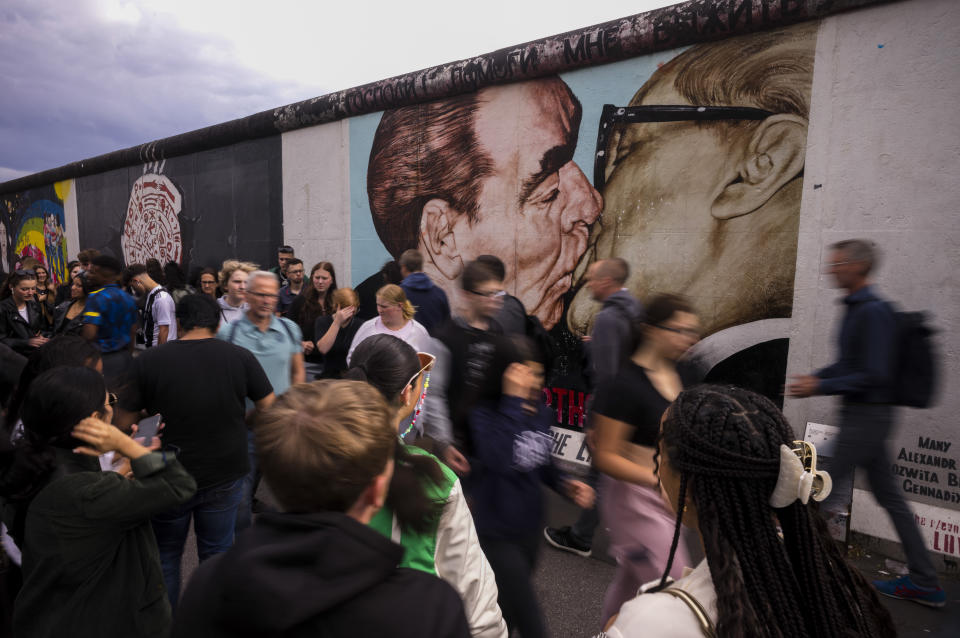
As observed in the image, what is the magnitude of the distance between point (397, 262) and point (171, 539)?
190 inches

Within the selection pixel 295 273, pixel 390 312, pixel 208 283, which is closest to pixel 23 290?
pixel 208 283

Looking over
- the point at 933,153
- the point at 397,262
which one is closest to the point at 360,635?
the point at 933,153

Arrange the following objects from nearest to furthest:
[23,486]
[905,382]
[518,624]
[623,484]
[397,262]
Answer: [23,486] → [518,624] → [623,484] → [905,382] → [397,262]

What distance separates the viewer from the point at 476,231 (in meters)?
6.33

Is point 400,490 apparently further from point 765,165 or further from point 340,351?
point 765,165

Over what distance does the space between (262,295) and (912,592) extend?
154 inches

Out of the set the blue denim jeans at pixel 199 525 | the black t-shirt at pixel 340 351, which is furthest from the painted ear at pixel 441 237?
the blue denim jeans at pixel 199 525

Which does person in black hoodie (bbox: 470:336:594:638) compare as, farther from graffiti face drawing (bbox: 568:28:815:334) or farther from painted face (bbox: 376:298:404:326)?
graffiti face drawing (bbox: 568:28:815:334)

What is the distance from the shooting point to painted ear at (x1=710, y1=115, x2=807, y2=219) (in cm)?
422

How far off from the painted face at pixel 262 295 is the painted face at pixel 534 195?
2.96 meters

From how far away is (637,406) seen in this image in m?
2.39

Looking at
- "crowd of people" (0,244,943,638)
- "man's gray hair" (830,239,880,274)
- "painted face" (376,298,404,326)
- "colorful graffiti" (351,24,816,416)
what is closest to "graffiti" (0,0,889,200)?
"colorful graffiti" (351,24,816,416)

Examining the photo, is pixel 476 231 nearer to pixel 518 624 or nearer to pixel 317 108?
pixel 317 108

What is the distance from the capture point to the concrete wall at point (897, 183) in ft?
11.8
